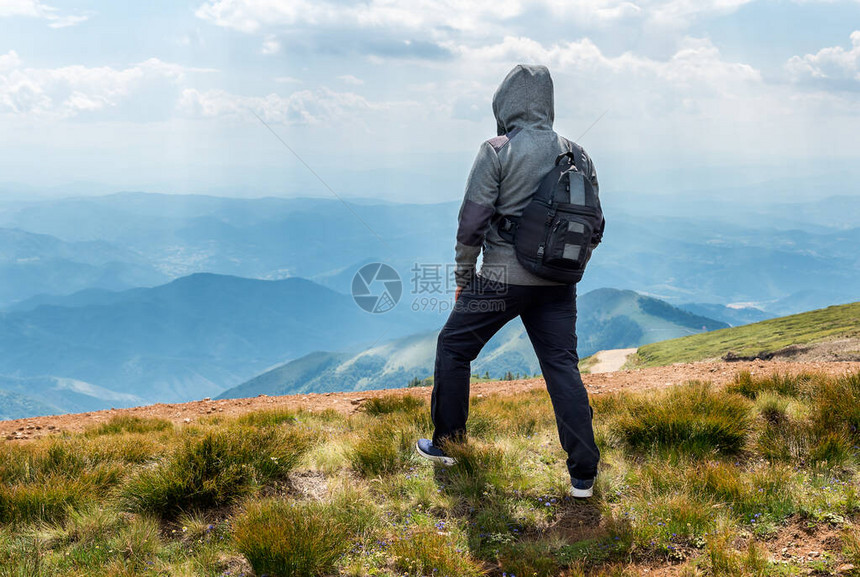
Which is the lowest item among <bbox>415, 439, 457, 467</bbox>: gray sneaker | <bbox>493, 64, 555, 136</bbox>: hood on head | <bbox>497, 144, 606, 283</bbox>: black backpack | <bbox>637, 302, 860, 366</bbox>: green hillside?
<bbox>637, 302, 860, 366</bbox>: green hillside

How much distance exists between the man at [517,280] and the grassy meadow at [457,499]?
63 cm

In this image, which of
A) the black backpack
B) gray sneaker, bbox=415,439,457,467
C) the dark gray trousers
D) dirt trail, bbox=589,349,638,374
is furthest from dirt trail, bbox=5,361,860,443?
dirt trail, bbox=589,349,638,374

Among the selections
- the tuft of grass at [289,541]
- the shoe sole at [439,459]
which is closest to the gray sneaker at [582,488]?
the shoe sole at [439,459]

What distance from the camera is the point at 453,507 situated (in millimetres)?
3855

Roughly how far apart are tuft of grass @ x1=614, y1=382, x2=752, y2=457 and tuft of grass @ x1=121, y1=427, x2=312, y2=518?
3.12 metres

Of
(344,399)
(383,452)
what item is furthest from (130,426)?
(383,452)

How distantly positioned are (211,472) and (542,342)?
2780 mm

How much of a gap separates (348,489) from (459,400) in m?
1.13

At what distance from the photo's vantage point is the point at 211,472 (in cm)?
403

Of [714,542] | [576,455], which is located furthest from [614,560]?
[576,455]

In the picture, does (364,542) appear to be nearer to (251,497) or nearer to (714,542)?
(251,497)

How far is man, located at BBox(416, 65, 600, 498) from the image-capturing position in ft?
12.6

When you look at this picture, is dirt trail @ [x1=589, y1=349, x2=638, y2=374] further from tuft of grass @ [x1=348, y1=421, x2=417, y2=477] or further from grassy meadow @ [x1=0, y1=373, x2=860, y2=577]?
tuft of grass @ [x1=348, y1=421, x2=417, y2=477]

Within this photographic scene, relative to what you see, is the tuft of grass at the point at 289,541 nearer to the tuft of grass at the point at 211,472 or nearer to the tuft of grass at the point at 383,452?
the tuft of grass at the point at 211,472
